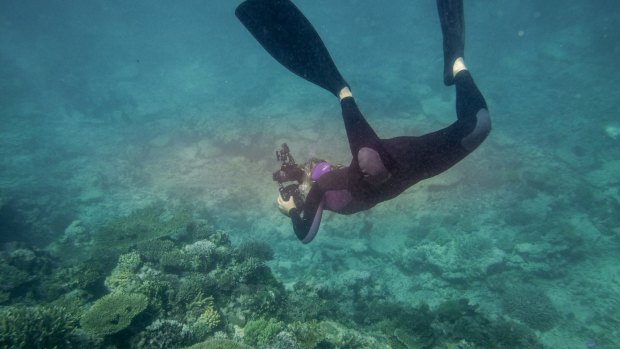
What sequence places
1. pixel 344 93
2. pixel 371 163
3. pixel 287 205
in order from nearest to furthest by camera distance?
1. pixel 371 163
2. pixel 344 93
3. pixel 287 205

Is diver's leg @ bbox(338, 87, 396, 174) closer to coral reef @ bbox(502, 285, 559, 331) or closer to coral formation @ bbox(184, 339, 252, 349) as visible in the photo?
coral formation @ bbox(184, 339, 252, 349)

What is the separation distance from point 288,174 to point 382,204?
10.4 metres

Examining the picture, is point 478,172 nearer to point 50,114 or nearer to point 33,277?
point 33,277

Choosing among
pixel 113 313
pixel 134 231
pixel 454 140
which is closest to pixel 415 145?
pixel 454 140

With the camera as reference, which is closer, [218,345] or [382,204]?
[218,345]

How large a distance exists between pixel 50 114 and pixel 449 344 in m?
35.9

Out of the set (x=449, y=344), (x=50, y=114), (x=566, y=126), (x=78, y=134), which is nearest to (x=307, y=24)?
(x=449, y=344)

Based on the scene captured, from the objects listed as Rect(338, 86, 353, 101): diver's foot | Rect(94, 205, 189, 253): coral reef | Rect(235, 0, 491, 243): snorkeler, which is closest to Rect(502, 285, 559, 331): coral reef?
Rect(235, 0, 491, 243): snorkeler

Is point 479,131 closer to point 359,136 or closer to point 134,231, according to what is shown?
point 359,136

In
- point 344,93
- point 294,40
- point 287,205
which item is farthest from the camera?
point 287,205

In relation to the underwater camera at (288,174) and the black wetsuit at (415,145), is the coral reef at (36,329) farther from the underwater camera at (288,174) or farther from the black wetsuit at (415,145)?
the black wetsuit at (415,145)

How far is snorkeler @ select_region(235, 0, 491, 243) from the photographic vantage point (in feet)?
12.1

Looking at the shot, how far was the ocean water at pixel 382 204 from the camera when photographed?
29.3ft

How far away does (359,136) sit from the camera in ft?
Result: 12.0
